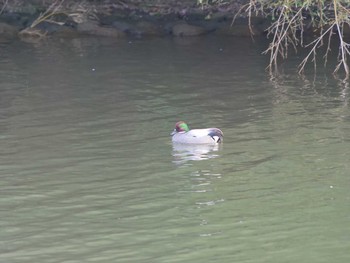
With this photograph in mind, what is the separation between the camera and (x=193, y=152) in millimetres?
15266

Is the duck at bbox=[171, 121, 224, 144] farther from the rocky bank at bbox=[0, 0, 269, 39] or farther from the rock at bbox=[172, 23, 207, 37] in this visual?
the rock at bbox=[172, 23, 207, 37]

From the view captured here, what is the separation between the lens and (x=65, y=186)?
13.2 meters

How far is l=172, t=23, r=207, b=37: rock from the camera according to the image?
102 ft

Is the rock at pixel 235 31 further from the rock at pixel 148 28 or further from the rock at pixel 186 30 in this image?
the rock at pixel 148 28

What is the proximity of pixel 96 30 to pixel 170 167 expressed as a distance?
17905mm

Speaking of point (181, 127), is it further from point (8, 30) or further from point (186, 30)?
point (8, 30)

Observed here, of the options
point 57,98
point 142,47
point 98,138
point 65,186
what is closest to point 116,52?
point 142,47

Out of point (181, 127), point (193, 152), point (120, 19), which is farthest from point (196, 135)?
point (120, 19)

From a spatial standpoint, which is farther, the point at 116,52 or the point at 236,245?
the point at 116,52

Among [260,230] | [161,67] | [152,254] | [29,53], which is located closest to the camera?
[152,254]

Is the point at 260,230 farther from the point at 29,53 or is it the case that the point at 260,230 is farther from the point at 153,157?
the point at 29,53

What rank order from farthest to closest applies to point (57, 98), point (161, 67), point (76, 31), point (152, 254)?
point (76, 31) < point (161, 67) < point (57, 98) < point (152, 254)

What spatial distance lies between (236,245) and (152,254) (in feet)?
3.10

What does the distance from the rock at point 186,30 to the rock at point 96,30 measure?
66.9 inches
